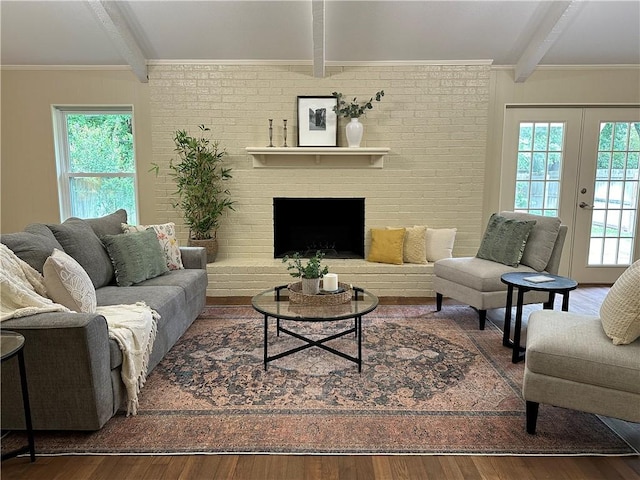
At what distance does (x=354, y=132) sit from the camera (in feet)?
14.3

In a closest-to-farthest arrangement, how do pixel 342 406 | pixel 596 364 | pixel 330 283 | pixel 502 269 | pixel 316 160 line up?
1. pixel 596 364
2. pixel 342 406
3. pixel 330 283
4. pixel 502 269
5. pixel 316 160

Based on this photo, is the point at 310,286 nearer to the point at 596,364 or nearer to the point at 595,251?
the point at 596,364

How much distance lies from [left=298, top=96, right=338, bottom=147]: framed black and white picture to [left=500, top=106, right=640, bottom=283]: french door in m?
1.83

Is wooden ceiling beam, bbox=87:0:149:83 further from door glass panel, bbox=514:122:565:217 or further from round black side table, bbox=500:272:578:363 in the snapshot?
door glass panel, bbox=514:122:565:217

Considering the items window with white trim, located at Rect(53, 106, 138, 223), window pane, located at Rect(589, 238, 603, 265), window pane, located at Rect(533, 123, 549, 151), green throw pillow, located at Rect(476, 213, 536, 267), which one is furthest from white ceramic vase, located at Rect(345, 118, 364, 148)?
window pane, located at Rect(589, 238, 603, 265)

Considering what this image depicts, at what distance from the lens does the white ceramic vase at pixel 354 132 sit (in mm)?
4355

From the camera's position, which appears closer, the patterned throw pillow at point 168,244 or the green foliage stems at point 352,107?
the patterned throw pillow at point 168,244

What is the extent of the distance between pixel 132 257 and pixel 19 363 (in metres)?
1.39

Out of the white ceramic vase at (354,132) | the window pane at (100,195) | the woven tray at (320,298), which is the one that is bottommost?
the woven tray at (320,298)

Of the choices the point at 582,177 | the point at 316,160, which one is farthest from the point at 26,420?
the point at 582,177

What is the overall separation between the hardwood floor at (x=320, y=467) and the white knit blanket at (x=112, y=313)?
405 mm

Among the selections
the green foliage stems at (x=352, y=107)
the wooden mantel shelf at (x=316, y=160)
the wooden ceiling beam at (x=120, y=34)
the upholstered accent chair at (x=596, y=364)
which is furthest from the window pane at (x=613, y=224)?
the wooden ceiling beam at (x=120, y=34)

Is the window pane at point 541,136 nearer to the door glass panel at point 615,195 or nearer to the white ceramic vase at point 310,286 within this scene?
the door glass panel at point 615,195

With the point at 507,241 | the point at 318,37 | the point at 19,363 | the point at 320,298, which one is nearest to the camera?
the point at 19,363
